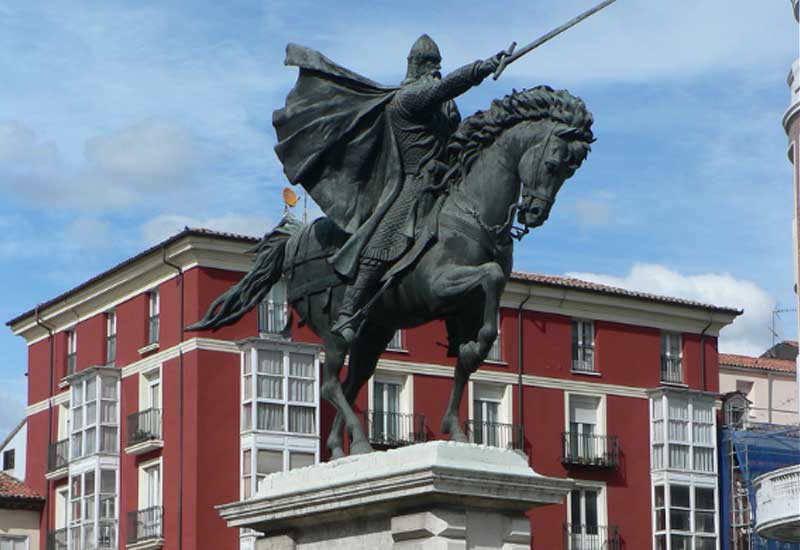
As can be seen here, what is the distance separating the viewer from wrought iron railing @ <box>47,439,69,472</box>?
2205 inches

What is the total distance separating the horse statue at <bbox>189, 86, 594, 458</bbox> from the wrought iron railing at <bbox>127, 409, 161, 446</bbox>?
3717cm

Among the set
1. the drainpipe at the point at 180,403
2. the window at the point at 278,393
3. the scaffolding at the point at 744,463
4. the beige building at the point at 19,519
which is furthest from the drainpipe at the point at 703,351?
the beige building at the point at 19,519

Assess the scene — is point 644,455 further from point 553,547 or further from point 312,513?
point 312,513

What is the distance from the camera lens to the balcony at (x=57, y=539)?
181ft

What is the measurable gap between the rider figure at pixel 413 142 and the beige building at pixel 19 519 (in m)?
43.7

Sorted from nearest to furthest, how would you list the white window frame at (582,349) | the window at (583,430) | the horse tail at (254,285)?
the horse tail at (254,285) < the window at (583,430) < the white window frame at (582,349)

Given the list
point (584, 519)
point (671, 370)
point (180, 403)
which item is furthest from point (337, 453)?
point (671, 370)

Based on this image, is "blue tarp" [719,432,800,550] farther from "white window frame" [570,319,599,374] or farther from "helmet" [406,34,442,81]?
"helmet" [406,34,442,81]

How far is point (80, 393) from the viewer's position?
5478 centimetres

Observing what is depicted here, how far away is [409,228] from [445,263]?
0.43 meters

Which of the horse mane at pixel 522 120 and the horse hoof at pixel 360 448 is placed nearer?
the horse mane at pixel 522 120

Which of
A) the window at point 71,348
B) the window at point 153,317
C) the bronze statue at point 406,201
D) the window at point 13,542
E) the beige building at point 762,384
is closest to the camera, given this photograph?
the bronze statue at point 406,201

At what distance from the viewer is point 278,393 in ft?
165

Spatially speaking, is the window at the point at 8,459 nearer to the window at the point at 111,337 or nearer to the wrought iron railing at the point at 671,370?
the window at the point at 111,337
